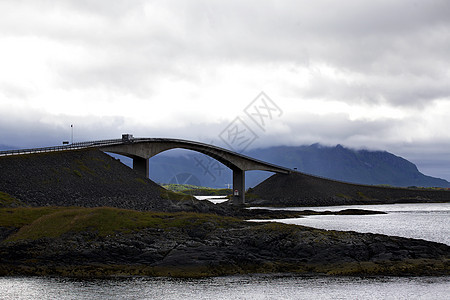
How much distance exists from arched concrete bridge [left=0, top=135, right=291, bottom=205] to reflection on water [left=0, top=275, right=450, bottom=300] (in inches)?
2338

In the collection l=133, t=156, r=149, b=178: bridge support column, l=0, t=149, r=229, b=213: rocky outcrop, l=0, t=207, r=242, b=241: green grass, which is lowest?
l=0, t=207, r=242, b=241: green grass

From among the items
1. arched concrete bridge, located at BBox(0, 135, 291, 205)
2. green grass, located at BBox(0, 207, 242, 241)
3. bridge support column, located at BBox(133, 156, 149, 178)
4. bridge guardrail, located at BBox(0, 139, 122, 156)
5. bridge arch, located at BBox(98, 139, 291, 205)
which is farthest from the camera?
bridge support column, located at BBox(133, 156, 149, 178)

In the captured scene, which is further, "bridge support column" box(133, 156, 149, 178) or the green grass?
"bridge support column" box(133, 156, 149, 178)

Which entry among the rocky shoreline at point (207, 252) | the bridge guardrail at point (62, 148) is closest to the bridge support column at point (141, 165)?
the bridge guardrail at point (62, 148)

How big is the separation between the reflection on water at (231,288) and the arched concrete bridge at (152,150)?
59.4m

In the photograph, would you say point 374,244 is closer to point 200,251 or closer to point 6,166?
point 200,251

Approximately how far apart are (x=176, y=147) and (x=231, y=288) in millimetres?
108530

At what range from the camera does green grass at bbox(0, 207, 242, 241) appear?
181 feet

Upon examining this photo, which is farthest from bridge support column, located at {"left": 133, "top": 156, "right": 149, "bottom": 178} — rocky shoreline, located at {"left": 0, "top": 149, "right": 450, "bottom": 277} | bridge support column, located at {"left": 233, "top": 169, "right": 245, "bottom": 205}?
rocky shoreline, located at {"left": 0, "top": 149, "right": 450, "bottom": 277}

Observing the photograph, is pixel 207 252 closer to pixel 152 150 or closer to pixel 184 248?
pixel 184 248

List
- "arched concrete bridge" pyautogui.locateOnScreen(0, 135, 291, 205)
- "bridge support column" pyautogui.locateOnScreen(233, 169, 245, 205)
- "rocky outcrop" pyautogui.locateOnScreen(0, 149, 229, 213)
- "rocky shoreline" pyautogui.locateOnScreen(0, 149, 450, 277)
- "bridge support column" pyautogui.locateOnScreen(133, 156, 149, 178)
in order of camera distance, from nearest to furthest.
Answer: "rocky shoreline" pyautogui.locateOnScreen(0, 149, 450, 277) → "rocky outcrop" pyautogui.locateOnScreen(0, 149, 229, 213) → "arched concrete bridge" pyautogui.locateOnScreen(0, 135, 291, 205) → "bridge support column" pyautogui.locateOnScreen(133, 156, 149, 178) → "bridge support column" pyautogui.locateOnScreen(233, 169, 245, 205)

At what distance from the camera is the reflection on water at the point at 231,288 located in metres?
38.3

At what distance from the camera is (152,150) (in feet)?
452

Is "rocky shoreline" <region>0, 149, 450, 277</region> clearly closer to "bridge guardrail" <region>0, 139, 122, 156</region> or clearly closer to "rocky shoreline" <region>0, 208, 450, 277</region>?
"rocky shoreline" <region>0, 208, 450, 277</region>
